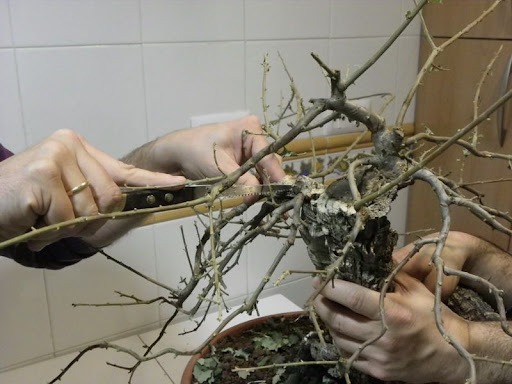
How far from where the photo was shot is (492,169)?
1.35 meters

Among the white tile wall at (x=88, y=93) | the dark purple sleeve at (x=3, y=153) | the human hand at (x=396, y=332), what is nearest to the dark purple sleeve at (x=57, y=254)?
the dark purple sleeve at (x=3, y=153)

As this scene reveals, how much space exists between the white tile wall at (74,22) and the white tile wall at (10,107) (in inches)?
1.5

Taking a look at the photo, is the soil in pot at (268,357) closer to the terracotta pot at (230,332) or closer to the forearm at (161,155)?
the terracotta pot at (230,332)

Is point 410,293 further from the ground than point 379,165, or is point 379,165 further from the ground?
point 379,165

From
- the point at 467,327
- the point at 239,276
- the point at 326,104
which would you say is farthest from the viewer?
the point at 239,276

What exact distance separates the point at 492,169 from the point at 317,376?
2.75ft

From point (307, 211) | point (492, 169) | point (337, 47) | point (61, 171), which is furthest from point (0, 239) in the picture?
point (492, 169)

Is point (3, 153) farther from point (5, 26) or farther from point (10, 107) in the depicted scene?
point (5, 26)

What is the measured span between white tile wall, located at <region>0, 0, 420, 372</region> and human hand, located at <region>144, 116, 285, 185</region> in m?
0.22

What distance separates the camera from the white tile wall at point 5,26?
92 centimetres

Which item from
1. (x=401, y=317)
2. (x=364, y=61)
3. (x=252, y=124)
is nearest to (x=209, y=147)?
(x=252, y=124)

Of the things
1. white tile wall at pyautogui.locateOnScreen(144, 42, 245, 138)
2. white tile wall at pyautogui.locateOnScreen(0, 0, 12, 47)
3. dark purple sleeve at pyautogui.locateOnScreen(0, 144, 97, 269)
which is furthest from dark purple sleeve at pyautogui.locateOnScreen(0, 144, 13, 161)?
white tile wall at pyautogui.locateOnScreen(144, 42, 245, 138)

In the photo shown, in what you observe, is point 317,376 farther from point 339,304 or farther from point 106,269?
point 106,269

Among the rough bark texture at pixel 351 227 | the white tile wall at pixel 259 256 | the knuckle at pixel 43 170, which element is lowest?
the white tile wall at pixel 259 256
